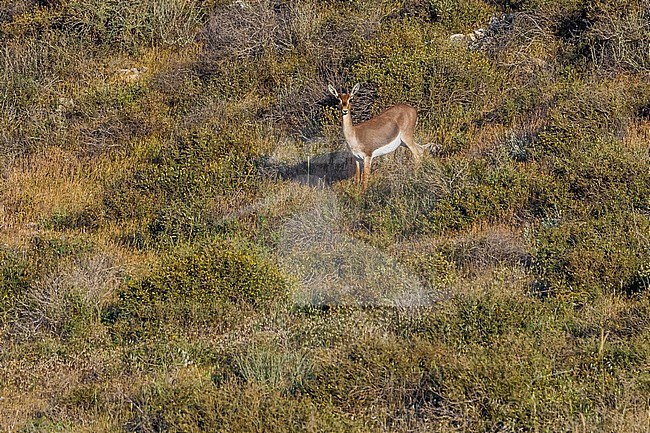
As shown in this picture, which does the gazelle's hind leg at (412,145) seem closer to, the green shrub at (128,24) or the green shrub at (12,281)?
the green shrub at (12,281)

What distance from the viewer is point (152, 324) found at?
26.6 feet

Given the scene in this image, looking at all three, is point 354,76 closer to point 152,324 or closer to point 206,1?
point 206,1

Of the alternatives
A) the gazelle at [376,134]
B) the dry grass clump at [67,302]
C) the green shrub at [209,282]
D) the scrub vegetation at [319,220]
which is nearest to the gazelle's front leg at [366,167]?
the gazelle at [376,134]

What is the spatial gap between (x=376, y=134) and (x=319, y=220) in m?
2.20

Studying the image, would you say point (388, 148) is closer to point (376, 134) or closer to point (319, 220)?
point (376, 134)

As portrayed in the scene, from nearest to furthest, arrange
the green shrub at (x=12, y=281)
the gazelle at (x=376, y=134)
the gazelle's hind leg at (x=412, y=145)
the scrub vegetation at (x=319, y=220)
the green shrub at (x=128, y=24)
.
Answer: the scrub vegetation at (x=319, y=220) < the green shrub at (x=12, y=281) < the gazelle at (x=376, y=134) < the gazelle's hind leg at (x=412, y=145) < the green shrub at (x=128, y=24)

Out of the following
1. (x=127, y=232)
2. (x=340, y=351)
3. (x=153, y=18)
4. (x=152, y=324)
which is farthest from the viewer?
(x=153, y=18)

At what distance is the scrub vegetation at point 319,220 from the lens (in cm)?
644

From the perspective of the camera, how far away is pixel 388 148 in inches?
475

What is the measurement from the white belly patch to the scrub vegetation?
21 centimetres

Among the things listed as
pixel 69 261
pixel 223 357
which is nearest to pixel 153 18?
pixel 69 261

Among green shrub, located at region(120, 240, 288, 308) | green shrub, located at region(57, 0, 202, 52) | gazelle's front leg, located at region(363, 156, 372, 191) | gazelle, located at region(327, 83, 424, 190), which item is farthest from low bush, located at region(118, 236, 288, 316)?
green shrub, located at region(57, 0, 202, 52)

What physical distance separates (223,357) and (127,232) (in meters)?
3.87

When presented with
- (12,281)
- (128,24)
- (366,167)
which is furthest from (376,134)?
(128,24)
